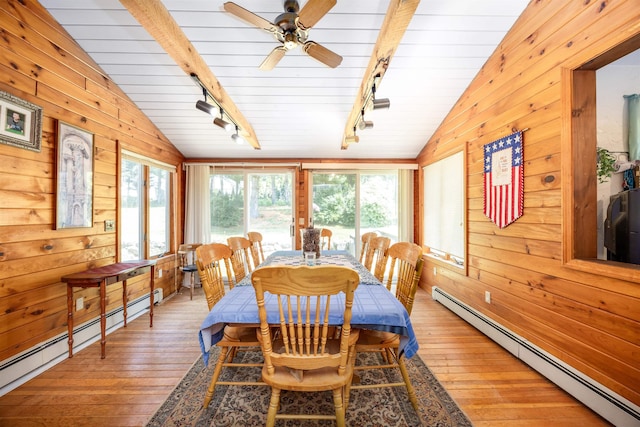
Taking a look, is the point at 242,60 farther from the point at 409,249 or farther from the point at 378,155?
the point at 378,155

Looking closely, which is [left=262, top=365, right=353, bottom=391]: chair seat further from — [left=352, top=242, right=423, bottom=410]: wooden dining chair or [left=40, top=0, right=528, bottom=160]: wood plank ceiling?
[left=40, top=0, right=528, bottom=160]: wood plank ceiling

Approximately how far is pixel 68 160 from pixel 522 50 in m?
4.15

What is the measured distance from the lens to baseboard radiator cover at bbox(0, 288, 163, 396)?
→ 1.97 m

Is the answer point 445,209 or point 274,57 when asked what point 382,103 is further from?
point 445,209

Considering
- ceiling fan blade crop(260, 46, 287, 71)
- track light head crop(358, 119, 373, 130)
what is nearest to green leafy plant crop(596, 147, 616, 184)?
track light head crop(358, 119, 373, 130)

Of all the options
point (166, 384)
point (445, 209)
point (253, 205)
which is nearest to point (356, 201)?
point (445, 209)

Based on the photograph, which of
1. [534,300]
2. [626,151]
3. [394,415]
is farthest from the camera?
[626,151]

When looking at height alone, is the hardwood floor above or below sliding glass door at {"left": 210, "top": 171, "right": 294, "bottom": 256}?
below

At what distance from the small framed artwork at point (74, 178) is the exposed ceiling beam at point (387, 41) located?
2788mm

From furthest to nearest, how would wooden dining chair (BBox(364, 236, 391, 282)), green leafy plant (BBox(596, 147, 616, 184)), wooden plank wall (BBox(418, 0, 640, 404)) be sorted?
1. wooden dining chair (BBox(364, 236, 391, 282))
2. green leafy plant (BBox(596, 147, 616, 184))
3. wooden plank wall (BBox(418, 0, 640, 404))

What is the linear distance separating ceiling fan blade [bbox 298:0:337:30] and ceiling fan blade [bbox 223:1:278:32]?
196mm

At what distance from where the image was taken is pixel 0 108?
1.91 m

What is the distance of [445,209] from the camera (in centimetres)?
389

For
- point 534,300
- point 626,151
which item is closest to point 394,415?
point 534,300
